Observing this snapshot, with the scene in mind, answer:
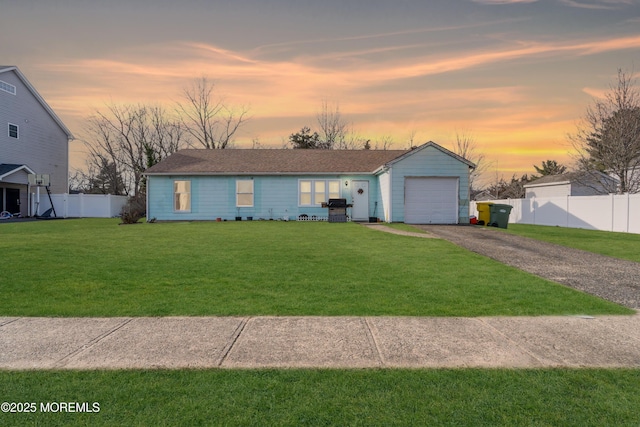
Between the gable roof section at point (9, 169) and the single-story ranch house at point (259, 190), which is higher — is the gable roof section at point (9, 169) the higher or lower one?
the higher one

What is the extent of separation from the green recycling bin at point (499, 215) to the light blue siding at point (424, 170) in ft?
4.39

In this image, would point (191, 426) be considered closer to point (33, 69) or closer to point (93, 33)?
point (93, 33)

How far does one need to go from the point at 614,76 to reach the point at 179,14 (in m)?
26.4

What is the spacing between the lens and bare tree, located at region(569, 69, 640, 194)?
24.1 m

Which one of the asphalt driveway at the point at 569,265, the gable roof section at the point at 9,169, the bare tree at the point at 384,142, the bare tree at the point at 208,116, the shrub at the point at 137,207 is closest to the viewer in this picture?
the asphalt driveway at the point at 569,265

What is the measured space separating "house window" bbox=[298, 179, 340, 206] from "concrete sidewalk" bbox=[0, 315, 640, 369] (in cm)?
1818

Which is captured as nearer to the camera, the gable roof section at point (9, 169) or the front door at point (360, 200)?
the front door at point (360, 200)

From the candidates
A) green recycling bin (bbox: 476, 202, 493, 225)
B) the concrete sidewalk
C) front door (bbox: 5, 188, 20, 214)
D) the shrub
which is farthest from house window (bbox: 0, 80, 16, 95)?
green recycling bin (bbox: 476, 202, 493, 225)

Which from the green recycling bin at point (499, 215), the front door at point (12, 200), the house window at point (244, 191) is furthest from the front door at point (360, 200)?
the front door at point (12, 200)

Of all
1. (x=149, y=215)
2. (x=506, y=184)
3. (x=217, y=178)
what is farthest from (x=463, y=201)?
(x=506, y=184)

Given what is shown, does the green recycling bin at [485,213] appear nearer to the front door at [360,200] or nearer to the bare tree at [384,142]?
the front door at [360,200]

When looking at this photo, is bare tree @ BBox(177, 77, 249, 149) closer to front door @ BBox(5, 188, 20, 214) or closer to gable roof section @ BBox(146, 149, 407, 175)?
gable roof section @ BBox(146, 149, 407, 175)

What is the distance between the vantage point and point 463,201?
1988 centimetres

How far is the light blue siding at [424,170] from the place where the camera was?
1956 centimetres
